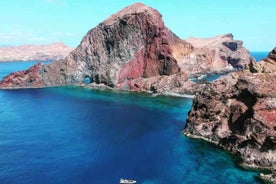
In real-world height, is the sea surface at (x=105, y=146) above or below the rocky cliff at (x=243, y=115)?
below

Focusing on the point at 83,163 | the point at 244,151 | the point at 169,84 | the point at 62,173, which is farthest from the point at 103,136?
the point at 169,84

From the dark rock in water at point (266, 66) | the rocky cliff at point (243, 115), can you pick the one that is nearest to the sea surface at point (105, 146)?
the rocky cliff at point (243, 115)

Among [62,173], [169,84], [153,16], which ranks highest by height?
[153,16]

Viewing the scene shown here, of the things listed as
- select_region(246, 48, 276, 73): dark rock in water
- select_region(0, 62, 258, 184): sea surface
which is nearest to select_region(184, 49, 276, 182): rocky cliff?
select_region(246, 48, 276, 73): dark rock in water

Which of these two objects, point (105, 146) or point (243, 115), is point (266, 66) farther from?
point (105, 146)

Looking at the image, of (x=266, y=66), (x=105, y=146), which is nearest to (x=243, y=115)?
(x=266, y=66)

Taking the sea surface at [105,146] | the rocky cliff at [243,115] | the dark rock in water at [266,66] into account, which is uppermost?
the dark rock in water at [266,66]

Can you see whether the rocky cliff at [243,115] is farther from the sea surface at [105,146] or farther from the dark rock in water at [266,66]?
the sea surface at [105,146]

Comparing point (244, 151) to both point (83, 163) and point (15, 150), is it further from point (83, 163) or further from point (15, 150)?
point (15, 150)
